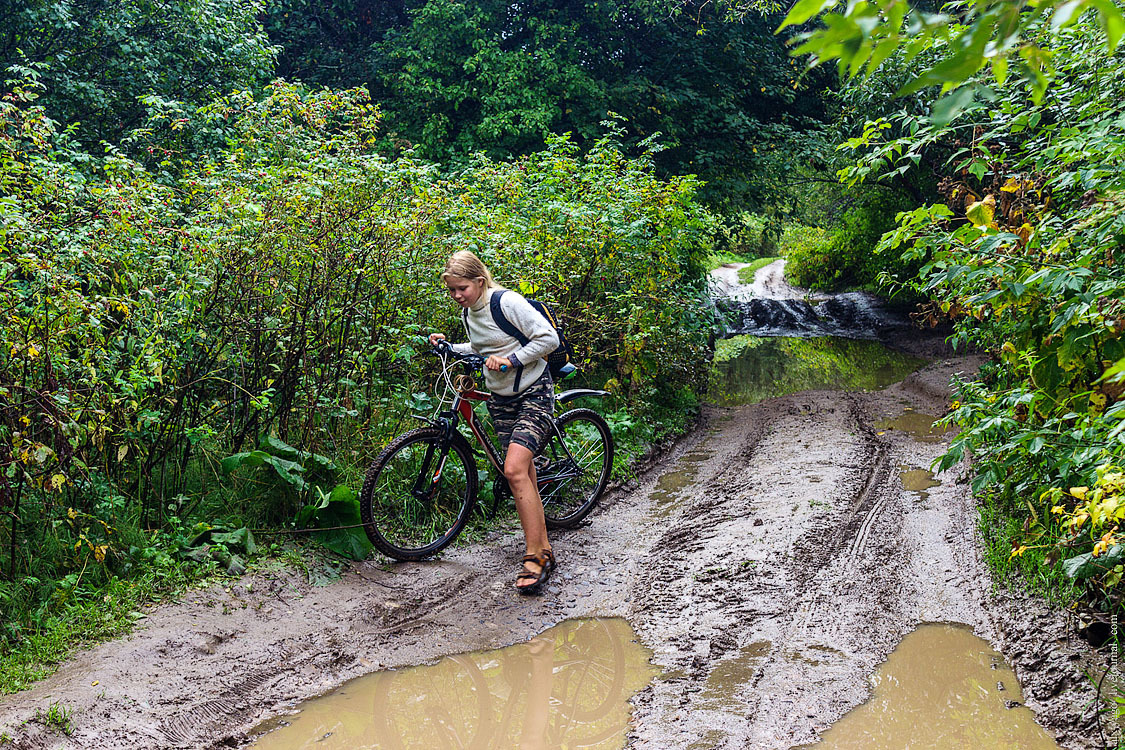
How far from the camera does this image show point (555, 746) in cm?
347

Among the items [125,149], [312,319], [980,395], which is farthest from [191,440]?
[125,149]

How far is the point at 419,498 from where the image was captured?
5457 mm

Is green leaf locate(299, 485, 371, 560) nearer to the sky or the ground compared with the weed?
nearer to the sky

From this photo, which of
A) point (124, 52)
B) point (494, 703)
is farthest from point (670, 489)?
point (124, 52)

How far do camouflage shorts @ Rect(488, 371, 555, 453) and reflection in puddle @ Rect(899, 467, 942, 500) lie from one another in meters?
3.11

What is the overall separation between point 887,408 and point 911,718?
7.38 m

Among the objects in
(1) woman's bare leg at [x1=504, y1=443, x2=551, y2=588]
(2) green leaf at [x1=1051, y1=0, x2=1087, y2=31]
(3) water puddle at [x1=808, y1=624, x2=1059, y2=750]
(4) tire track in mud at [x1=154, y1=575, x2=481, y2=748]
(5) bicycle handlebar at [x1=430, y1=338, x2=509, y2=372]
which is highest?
(2) green leaf at [x1=1051, y1=0, x2=1087, y2=31]

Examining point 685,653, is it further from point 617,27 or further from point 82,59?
point 617,27

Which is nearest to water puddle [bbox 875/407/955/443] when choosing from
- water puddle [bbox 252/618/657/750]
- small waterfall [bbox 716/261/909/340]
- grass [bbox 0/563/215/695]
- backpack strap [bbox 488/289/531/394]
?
backpack strap [bbox 488/289/531/394]

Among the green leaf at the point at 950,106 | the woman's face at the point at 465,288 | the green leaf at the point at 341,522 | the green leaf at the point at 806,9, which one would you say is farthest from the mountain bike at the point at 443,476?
the green leaf at the point at 950,106

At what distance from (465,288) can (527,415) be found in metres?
0.87

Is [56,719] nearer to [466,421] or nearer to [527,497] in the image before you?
[527,497]

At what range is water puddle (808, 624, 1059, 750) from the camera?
329 cm

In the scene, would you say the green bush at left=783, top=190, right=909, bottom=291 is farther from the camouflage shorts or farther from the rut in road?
the camouflage shorts
